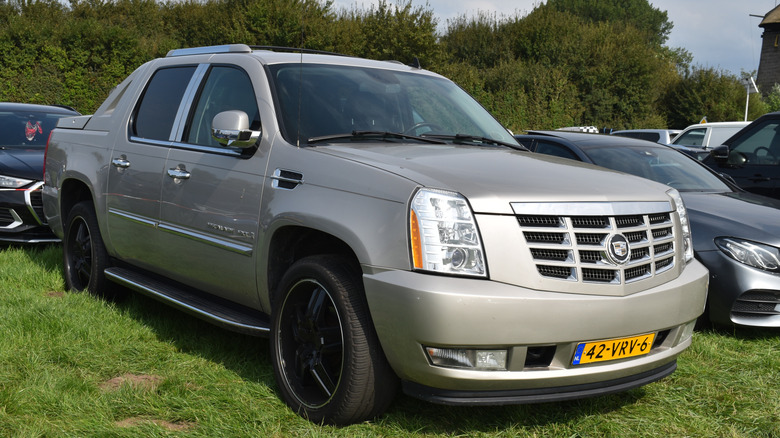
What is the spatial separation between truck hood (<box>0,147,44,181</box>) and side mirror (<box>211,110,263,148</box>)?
4880mm

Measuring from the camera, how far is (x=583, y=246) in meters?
3.20

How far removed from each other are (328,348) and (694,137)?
1522 cm

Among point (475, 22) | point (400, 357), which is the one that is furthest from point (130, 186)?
point (475, 22)

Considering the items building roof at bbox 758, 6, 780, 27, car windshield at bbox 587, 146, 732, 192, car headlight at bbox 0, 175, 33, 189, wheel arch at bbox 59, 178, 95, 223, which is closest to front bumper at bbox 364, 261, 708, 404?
car windshield at bbox 587, 146, 732, 192

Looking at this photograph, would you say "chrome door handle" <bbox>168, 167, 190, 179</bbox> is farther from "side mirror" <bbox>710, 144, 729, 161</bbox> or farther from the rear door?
"side mirror" <bbox>710, 144, 729, 161</bbox>

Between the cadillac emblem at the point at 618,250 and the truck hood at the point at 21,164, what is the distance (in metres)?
6.67

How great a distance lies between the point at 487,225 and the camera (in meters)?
3.10

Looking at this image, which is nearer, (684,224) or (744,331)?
(684,224)

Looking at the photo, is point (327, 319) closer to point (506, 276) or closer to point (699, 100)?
point (506, 276)

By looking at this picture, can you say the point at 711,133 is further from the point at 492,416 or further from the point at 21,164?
the point at 492,416

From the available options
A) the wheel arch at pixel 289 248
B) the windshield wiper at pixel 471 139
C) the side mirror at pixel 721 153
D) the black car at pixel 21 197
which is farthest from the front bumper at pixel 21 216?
the side mirror at pixel 721 153

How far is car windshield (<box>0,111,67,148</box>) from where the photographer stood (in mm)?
8836

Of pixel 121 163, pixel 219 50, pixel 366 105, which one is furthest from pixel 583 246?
pixel 121 163

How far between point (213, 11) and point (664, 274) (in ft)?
130
